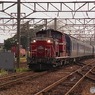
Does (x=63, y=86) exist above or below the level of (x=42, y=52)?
below

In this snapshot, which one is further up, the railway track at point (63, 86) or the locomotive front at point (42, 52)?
the locomotive front at point (42, 52)

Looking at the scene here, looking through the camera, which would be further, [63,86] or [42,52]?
[42,52]

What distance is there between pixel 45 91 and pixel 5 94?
156 centimetres

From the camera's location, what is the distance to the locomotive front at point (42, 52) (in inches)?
952

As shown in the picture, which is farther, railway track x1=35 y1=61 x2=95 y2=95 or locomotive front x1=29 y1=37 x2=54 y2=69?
locomotive front x1=29 y1=37 x2=54 y2=69

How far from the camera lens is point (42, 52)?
24484mm

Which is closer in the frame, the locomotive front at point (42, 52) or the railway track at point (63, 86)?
the railway track at point (63, 86)

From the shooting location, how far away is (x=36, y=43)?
2455cm

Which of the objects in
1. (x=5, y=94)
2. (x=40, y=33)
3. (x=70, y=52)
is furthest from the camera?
(x=70, y=52)

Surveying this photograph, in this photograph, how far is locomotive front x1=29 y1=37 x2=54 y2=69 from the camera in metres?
24.2

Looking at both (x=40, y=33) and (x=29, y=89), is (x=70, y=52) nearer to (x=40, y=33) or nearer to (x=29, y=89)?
(x=40, y=33)

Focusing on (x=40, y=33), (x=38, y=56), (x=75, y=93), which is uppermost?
(x=40, y=33)

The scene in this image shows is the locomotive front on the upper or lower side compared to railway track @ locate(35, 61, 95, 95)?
upper

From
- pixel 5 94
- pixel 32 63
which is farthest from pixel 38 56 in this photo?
pixel 5 94
